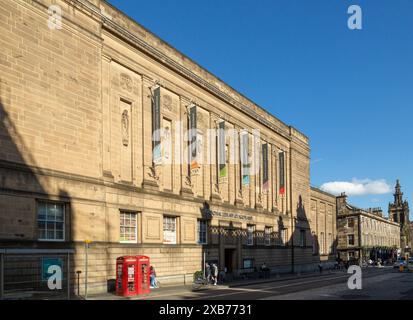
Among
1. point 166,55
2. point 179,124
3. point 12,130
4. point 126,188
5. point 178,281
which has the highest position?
point 166,55

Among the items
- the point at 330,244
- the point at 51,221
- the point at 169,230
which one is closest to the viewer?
the point at 51,221

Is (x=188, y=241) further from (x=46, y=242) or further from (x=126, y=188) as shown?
(x=46, y=242)

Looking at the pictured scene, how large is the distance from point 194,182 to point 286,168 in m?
25.3

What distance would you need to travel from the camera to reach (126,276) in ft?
89.5

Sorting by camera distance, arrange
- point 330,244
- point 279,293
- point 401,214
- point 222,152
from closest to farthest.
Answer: point 279,293 < point 222,152 < point 330,244 < point 401,214

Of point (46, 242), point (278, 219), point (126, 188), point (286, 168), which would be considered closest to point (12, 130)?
point (46, 242)

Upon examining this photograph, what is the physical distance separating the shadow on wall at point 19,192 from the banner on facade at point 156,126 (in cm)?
1121

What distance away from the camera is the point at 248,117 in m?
53.2

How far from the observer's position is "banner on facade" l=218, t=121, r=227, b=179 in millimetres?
45062

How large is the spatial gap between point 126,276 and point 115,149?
8.59 meters

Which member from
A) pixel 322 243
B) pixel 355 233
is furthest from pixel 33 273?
pixel 355 233

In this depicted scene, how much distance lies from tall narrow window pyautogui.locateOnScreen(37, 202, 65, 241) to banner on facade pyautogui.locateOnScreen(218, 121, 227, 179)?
66.4ft

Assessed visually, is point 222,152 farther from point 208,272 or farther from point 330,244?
point 330,244

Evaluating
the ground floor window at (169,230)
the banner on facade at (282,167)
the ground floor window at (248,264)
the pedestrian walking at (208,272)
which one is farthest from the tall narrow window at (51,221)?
the banner on facade at (282,167)
